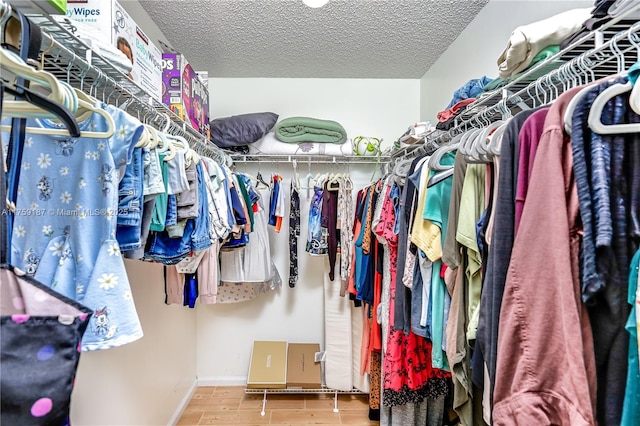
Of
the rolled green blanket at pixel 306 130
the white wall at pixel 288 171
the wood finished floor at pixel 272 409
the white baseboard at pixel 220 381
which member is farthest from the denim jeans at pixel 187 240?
the white baseboard at pixel 220 381

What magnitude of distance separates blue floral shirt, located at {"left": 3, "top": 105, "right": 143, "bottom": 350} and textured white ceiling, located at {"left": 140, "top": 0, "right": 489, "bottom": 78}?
147 centimetres

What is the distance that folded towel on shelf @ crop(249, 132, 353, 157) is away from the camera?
7.99ft

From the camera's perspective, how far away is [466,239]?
0.95 metres

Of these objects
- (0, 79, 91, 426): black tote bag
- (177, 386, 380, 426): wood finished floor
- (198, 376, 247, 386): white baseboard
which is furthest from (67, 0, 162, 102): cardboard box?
(198, 376, 247, 386): white baseboard

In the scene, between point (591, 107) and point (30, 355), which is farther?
point (591, 107)

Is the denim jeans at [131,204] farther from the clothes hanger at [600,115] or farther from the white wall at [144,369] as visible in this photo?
the clothes hanger at [600,115]

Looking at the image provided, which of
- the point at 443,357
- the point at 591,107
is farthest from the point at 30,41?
the point at 443,357

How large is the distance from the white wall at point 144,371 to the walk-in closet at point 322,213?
0.05 ft

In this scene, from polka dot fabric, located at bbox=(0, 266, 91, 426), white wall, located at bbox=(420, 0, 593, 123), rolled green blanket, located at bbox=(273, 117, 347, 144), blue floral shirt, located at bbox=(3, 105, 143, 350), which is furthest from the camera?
rolled green blanket, located at bbox=(273, 117, 347, 144)

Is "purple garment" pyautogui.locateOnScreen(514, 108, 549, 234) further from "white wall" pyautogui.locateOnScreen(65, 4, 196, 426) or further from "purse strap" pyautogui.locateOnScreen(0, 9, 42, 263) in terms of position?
"white wall" pyautogui.locateOnScreen(65, 4, 196, 426)

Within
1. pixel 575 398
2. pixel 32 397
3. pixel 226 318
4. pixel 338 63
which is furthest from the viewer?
pixel 226 318

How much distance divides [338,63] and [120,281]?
2235 mm

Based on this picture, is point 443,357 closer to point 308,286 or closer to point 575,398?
point 575,398

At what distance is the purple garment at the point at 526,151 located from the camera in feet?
2.20
